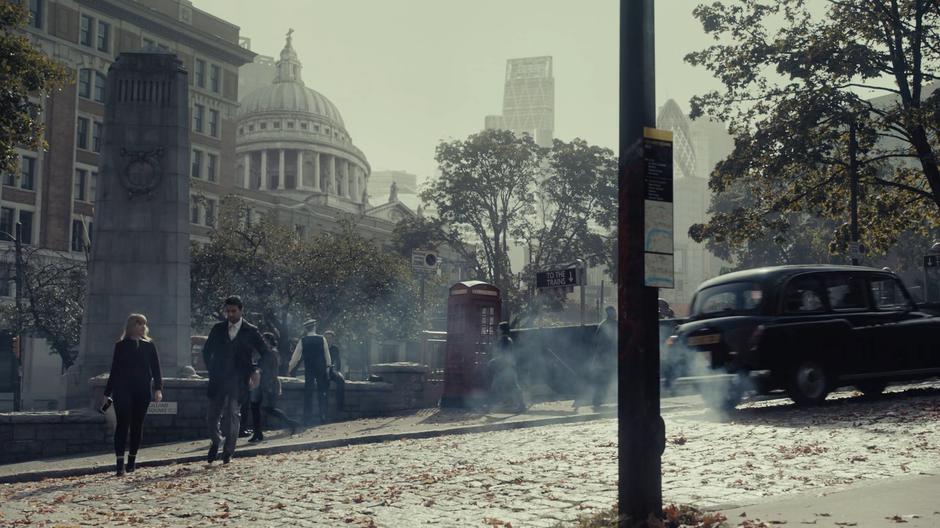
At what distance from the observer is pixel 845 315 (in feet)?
48.8

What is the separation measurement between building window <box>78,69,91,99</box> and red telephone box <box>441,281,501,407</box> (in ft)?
178

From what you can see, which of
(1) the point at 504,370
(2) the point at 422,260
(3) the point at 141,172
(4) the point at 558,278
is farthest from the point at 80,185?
(1) the point at 504,370

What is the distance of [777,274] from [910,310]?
2637mm

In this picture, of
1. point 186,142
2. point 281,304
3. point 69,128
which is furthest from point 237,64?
point 186,142

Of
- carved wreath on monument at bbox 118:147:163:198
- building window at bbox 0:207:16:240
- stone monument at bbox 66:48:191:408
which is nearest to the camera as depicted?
stone monument at bbox 66:48:191:408

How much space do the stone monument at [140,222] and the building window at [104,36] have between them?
5458 centimetres

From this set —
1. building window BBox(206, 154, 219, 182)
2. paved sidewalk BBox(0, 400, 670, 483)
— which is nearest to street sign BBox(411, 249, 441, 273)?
paved sidewalk BBox(0, 400, 670, 483)

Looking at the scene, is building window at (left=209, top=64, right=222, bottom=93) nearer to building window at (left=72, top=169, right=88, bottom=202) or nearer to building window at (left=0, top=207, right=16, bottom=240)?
building window at (left=72, top=169, right=88, bottom=202)

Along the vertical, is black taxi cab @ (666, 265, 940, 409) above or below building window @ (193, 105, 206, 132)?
below

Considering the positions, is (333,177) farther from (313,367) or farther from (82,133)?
(313,367)

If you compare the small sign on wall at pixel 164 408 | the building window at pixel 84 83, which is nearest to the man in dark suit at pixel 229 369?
the small sign on wall at pixel 164 408

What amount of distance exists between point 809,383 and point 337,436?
6.94 meters

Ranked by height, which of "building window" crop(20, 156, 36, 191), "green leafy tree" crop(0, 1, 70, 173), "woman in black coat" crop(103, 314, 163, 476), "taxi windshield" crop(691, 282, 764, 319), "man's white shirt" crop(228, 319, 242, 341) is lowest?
"woman in black coat" crop(103, 314, 163, 476)

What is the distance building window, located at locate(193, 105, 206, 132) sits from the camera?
78500mm
